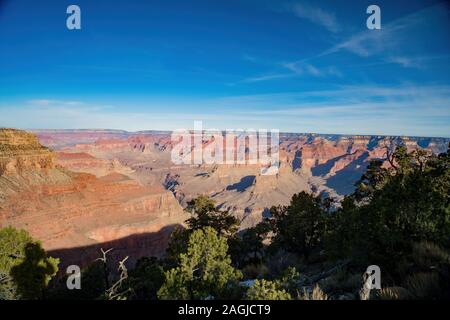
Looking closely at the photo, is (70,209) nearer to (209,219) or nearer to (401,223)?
(209,219)

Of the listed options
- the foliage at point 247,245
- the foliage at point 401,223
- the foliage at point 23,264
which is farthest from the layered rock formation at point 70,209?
the foliage at point 401,223

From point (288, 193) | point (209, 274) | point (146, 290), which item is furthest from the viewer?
point (288, 193)

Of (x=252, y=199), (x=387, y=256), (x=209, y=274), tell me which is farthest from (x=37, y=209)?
(x=252, y=199)

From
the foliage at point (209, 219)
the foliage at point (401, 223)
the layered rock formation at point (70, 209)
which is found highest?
the foliage at point (401, 223)

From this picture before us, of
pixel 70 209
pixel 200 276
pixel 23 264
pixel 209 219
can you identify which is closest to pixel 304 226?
pixel 209 219

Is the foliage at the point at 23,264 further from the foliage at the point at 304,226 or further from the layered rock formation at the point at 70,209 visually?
the layered rock formation at the point at 70,209

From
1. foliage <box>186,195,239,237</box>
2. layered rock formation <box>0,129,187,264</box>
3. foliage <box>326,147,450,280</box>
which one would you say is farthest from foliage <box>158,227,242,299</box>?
layered rock formation <box>0,129,187,264</box>

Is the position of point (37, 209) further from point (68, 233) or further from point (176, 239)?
point (176, 239)
